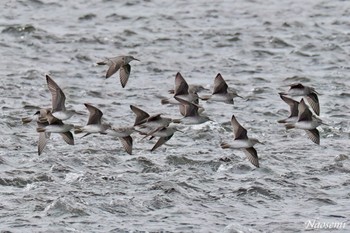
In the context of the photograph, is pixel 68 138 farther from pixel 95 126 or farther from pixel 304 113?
pixel 304 113

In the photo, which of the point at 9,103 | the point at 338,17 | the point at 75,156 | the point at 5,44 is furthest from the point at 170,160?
the point at 338,17

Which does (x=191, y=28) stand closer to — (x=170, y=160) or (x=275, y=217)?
(x=170, y=160)

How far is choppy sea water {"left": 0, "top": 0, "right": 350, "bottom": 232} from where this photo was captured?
56.9 ft

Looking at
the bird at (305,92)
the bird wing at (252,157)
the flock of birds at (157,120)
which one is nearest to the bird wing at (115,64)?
the flock of birds at (157,120)

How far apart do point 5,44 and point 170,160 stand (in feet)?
34.1

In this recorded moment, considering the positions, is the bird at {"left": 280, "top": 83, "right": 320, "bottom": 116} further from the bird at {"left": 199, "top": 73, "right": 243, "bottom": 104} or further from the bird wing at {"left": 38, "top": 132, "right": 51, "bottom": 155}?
the bird wing at {"left": 38, "top": 132, "right": 51, "bottom": 155}

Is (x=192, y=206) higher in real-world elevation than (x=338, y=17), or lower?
higher

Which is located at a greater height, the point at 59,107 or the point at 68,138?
the point at 59,107

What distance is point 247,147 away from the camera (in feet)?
60.5

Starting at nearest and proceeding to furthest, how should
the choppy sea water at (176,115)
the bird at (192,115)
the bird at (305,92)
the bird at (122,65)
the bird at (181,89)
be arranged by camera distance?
the choppy sea water at (176,115) < the bird at (181,89) < the bird at (192,115) < the bird at (122,65) < the bird at (305,92)

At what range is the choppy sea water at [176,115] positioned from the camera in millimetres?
17344

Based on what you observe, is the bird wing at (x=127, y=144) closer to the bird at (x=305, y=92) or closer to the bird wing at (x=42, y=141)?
the bird wing at (x=42, y=141)

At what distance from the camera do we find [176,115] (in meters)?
23.3

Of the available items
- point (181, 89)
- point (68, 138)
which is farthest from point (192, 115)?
point (68, 138)
